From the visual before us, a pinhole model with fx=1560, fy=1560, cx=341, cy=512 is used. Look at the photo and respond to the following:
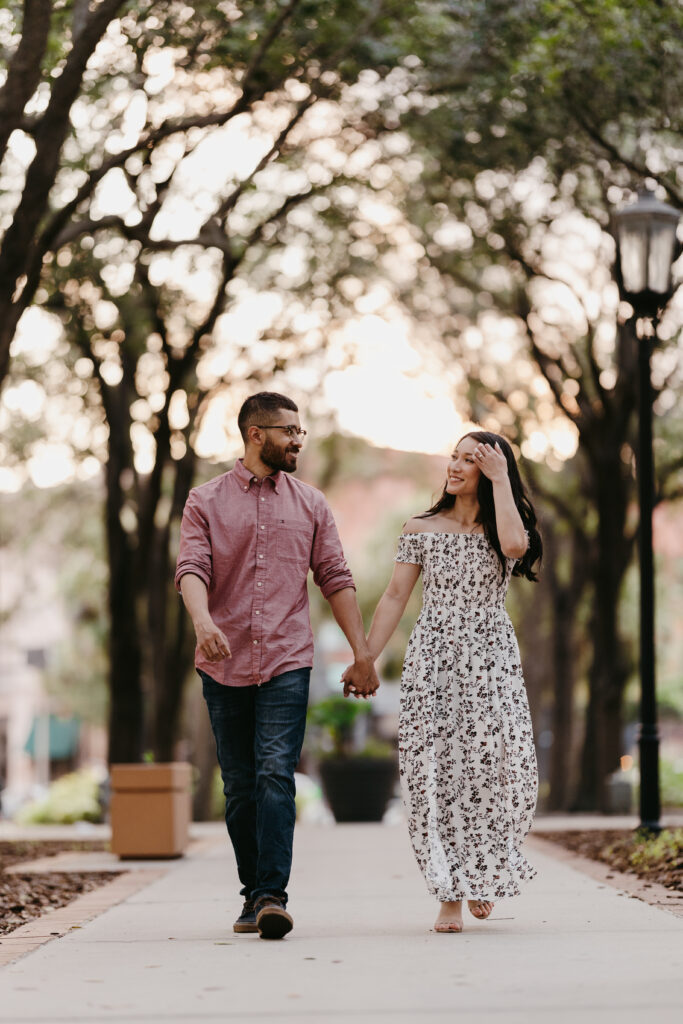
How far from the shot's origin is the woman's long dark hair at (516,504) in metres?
6.55

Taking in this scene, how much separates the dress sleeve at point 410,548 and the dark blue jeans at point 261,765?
0.64 metres

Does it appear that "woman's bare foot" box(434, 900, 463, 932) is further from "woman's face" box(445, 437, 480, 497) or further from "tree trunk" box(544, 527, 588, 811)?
"tree trunk" box(544, 527, 588, 811)

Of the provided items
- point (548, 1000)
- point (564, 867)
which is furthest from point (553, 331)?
point (548, 1000)

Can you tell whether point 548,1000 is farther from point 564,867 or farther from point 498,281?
point 498,281

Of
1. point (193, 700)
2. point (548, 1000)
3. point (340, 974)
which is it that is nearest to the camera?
point (548, 1000)

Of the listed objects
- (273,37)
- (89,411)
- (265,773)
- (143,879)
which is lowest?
(143,879)

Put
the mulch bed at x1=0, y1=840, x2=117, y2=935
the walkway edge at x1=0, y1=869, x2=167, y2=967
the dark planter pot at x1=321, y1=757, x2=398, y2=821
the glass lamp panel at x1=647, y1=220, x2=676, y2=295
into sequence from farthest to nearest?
the dark planter pot at x1=321, y1=757, x2=398, y2=821 → the glass lamp panel at x1=647, y1=220, x2=676, y2=295 → the mulch bed at x1=0, y1=840, x2=117, y2=935 → the walkway edge at x1=0, y1=869, x2=167, y2=967

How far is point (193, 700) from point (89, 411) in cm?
1056

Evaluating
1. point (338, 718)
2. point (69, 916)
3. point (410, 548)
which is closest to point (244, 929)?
point (69, 916)

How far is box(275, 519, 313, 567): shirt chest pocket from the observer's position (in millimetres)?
6438

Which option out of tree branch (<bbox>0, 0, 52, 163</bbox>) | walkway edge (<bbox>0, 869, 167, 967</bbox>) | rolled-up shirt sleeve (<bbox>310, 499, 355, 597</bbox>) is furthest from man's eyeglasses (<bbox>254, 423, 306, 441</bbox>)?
tree branch (<bbox>0, 0, 52, 163</bbox>)

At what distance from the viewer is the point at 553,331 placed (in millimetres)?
19484

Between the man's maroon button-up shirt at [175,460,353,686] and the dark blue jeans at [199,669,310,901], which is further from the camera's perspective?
the man's maroon button-up shirt at [175,460,353,686]

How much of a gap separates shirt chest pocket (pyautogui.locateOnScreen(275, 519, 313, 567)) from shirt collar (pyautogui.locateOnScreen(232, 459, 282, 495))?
16 centimetres
